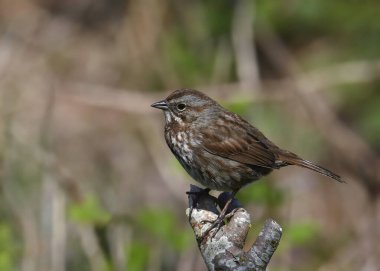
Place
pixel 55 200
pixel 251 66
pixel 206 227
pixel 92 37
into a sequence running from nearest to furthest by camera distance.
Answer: pixel 206 227, pixel 55 200, pixel 251 66, pixel 92 37

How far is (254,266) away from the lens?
3158 millimetres

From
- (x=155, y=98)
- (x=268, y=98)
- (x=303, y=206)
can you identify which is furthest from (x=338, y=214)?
(x=155, y=98)

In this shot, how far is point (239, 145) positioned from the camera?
5.31 metres

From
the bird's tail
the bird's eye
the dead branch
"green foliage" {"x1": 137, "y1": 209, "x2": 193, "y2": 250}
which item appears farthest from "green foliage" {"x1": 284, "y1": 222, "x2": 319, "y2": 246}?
the dead branch

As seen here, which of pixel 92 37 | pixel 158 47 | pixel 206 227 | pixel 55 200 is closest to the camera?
pixel 206 227

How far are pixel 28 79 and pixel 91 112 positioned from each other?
94cm

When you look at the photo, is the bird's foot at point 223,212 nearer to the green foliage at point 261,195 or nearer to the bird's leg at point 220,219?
the bird's leg at point 220,219

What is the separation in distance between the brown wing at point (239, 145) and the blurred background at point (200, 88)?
3.44 ft

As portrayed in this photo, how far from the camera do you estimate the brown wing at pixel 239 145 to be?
523cm

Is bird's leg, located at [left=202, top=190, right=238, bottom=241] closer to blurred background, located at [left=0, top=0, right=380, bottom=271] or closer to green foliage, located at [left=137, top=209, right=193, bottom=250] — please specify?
green foliage, located at [left=137, top=209, right=193, bottom=250]

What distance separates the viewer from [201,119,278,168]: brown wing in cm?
523

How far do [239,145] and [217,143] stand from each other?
15 centimetres

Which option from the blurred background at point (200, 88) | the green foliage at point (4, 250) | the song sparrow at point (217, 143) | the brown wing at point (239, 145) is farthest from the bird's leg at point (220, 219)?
the blurred background at point (200, 88)

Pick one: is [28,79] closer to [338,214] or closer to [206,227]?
[338,214]
